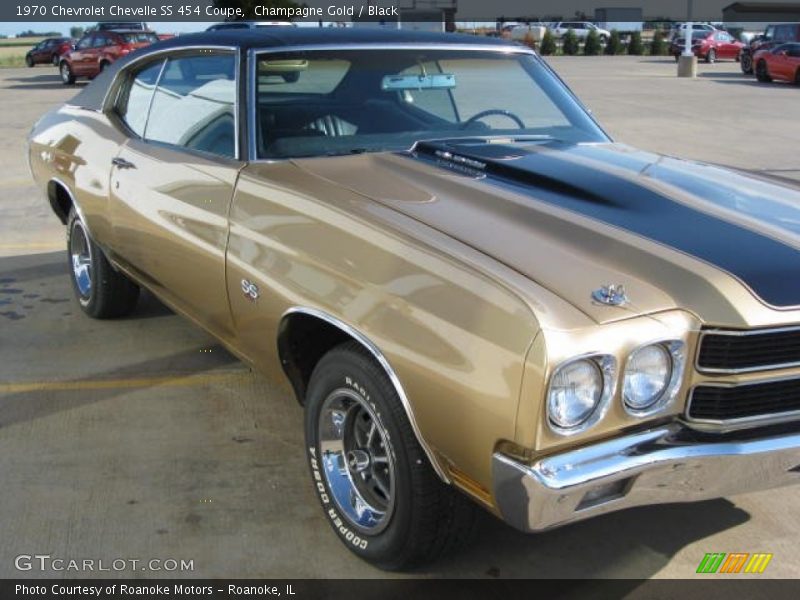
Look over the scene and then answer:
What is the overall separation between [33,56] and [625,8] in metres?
37.7

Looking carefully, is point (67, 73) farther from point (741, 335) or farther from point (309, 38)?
point (741, 335)

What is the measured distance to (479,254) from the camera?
2516mm

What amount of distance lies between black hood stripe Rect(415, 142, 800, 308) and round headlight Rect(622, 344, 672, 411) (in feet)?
1.08

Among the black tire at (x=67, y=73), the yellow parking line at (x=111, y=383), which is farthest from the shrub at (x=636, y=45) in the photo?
the yellow parking line at (x=111, y=383)

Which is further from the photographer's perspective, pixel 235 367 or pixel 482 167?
pixel 235 367

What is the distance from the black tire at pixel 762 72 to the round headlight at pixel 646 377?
26.3 metres

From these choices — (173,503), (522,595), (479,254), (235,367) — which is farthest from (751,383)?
(235,367)

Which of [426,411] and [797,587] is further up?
[426,411]

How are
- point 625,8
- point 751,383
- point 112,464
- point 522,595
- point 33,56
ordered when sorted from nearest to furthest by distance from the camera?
point 751,383, point 522,595, point 112,464, point 33,56, point 625,8

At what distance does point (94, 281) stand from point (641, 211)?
334cm

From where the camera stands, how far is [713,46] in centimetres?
3625

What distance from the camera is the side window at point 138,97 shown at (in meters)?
4.46

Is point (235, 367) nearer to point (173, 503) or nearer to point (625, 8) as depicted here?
point (173, 503)

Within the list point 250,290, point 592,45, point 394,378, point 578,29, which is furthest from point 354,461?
point 578,29
